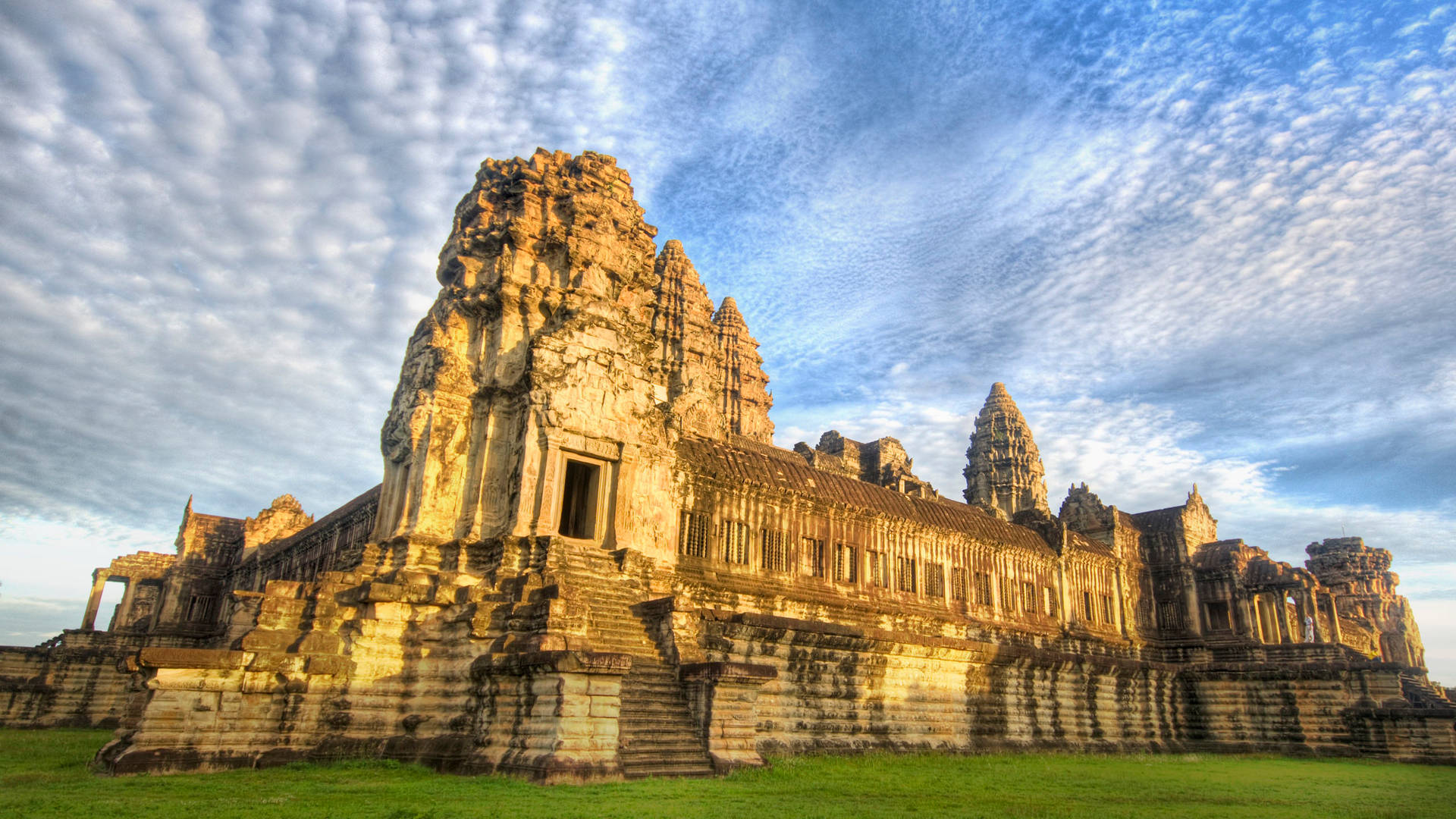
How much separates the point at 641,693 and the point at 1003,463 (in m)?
59.6

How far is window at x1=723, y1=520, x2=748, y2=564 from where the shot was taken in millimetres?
23312

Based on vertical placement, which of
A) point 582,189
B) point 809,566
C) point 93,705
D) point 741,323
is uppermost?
point 741,323

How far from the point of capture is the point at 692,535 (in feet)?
74.3

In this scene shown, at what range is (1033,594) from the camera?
33.5 metres

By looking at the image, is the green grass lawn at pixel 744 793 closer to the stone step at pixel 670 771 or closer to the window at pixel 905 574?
the stone step at pixel 670 771

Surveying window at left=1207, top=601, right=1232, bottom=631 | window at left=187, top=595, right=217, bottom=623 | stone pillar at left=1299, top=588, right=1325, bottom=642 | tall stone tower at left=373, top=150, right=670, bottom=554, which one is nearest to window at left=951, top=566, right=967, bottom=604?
tall stone tower at left=373, top=150, right=670, bottom=554

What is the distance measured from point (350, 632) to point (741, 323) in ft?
168

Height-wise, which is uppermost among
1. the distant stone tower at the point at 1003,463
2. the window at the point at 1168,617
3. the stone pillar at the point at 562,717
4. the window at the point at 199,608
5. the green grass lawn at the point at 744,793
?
the distant stone tower at the point at 1003,463

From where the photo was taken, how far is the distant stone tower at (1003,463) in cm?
6938

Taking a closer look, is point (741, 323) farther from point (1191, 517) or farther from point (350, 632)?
point (350, 632)

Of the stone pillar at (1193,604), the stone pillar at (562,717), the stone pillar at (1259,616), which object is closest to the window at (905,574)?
the stone pillar at (562,717)

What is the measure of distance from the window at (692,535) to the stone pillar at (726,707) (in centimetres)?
629

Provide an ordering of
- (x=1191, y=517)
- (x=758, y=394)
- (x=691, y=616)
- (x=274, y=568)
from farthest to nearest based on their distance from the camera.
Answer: (x=758, y=394)
(x=1191, y=517)
(x=274, y=568)
(x=691, y=616)

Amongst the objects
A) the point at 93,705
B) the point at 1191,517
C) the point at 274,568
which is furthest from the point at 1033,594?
the point at 93,705
